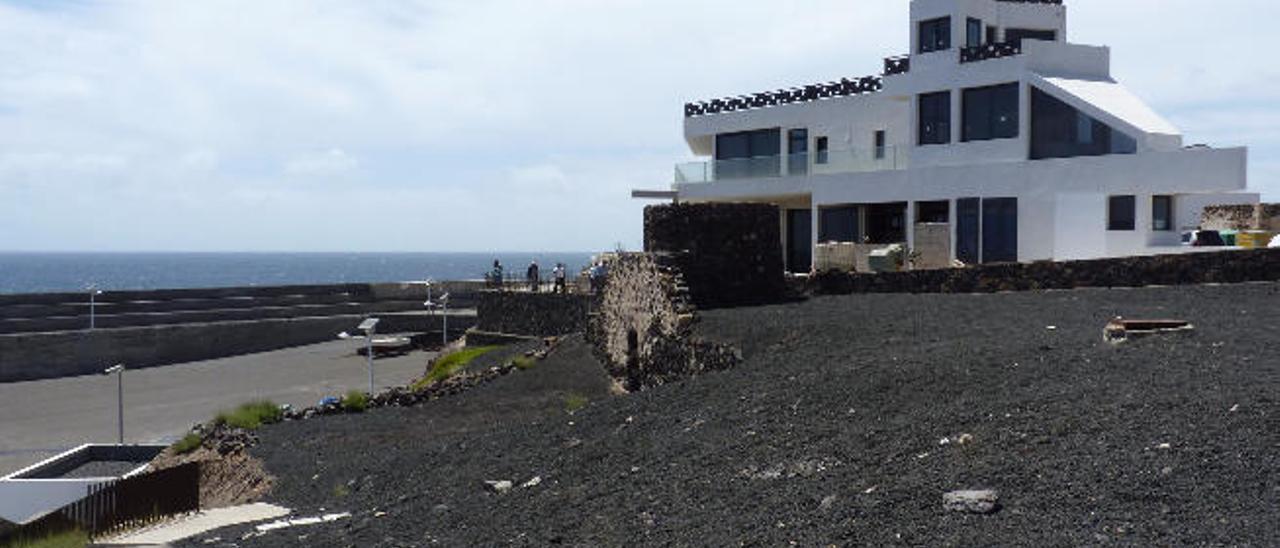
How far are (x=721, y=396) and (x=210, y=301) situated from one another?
150 feet

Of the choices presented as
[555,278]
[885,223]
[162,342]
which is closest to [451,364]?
[555,278]

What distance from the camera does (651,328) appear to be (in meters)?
22.1

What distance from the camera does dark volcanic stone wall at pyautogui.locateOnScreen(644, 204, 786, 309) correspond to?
77.5 ft

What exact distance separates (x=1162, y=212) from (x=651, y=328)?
16250 millimetres

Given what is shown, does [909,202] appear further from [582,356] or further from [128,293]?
[128,293]

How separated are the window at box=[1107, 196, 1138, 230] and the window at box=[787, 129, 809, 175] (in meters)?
10.5

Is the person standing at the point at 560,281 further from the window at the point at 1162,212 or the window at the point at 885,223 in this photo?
the window at the point at 1162,212

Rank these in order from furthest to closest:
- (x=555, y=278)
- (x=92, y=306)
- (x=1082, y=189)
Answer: (x=92, y=306)
(x=555, y=278)
(x=1082, y=189)

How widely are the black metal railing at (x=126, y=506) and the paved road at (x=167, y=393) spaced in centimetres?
974

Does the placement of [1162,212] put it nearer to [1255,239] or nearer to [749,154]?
[1255,239]

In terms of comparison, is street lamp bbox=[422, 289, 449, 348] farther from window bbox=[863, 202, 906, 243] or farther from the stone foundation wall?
the stone foundation wall

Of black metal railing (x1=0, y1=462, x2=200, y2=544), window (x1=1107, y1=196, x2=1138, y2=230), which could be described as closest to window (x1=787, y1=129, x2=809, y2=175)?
window (x1=1107, y1=196, x2=1138, y2=230)

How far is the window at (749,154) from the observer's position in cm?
3956

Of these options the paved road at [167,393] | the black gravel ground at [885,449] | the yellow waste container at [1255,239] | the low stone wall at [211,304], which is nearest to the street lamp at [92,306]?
the low stone wall at [211,304]
